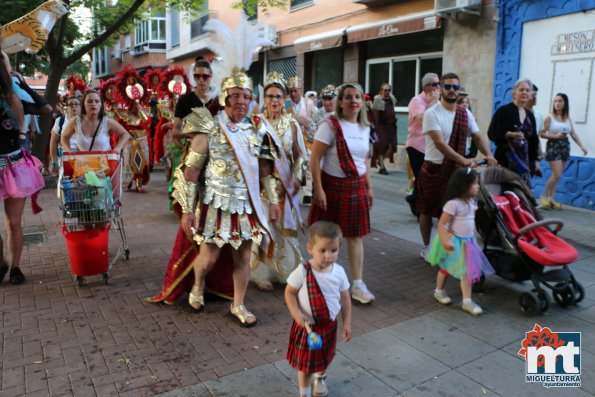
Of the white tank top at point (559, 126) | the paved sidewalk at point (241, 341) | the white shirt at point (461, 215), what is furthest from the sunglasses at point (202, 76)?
the white tank top at point (559, 126)

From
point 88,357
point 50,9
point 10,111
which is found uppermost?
point 50,9

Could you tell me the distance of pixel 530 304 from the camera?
399 centimetres

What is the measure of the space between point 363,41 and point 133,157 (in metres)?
7.34

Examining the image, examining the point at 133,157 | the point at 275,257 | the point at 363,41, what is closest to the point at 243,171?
the point at 275,257

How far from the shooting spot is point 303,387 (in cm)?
277

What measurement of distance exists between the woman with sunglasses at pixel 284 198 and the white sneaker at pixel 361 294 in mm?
603

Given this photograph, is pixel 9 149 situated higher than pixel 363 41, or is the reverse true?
pixel 363 41

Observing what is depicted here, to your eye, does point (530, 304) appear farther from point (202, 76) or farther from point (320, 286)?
point (202, 76)

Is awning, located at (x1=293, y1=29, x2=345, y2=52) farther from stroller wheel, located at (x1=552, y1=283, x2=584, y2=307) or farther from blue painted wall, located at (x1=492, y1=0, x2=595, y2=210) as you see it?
stroller wheel, located at (x1=552, y1=283, x2=584, y2=307)

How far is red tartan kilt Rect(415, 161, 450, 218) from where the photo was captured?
5141 millimetres

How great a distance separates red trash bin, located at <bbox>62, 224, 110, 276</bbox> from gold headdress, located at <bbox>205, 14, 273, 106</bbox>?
1.89 meters

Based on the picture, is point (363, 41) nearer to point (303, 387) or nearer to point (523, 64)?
point (523, 64)

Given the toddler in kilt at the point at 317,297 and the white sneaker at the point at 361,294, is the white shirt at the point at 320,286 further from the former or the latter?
the white sneaker at the point at 361,294

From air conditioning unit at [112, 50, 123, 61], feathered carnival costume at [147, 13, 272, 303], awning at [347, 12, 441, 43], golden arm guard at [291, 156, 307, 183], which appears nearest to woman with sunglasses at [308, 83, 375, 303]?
golden arm guard at [291, 156, 307, 183]
